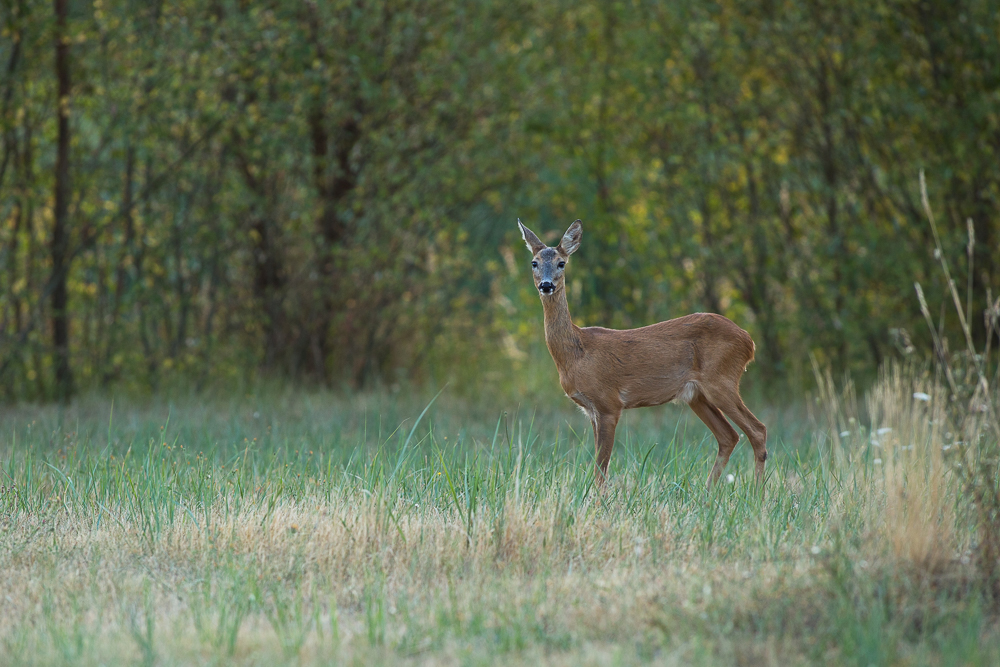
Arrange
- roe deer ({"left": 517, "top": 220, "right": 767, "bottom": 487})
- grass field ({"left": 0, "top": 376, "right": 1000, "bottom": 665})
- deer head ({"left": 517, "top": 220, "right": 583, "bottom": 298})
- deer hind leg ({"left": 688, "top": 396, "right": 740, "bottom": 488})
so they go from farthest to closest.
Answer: deer hind leg ({"left": 688, "top": 396, "right": 740, "bottom": 488}), roe deer ({"left": 517, "top": 220, "right": 767, "bottom": 487}), deer head ({"left": 517, "top": 220, "right": 583, "bottom": 298}), grass field ({"left": 0, "top": 376, "right": 1000, "bottom": 665})

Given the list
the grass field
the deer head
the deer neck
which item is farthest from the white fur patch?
the deer head

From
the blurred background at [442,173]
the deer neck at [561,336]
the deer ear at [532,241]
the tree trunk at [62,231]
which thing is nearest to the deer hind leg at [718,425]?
the deer neck at [561,336]

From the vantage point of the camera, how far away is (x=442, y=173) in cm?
1003

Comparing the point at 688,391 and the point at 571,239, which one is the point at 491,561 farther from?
the point at 571,239

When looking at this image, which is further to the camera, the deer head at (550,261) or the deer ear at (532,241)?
the deer ear at (532,241)

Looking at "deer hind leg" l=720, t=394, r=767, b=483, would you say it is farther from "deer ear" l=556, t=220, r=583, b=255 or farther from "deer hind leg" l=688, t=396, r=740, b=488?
"deer ear" l=556, t=220, r=583, b=255

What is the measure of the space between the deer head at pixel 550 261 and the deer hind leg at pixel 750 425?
1.03 metres

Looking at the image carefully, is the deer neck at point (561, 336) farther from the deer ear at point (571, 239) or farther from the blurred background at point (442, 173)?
the blurred background at point (442, 173)

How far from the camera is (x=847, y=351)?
32.6 feet

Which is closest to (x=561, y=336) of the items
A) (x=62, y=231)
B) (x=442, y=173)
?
(x=442, y=173)

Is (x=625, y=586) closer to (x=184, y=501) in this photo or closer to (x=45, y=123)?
(x=184, y=501)

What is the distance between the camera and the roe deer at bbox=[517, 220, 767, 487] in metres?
5.21

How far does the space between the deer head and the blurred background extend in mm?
4421

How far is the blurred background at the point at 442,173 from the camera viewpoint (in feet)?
29.8
